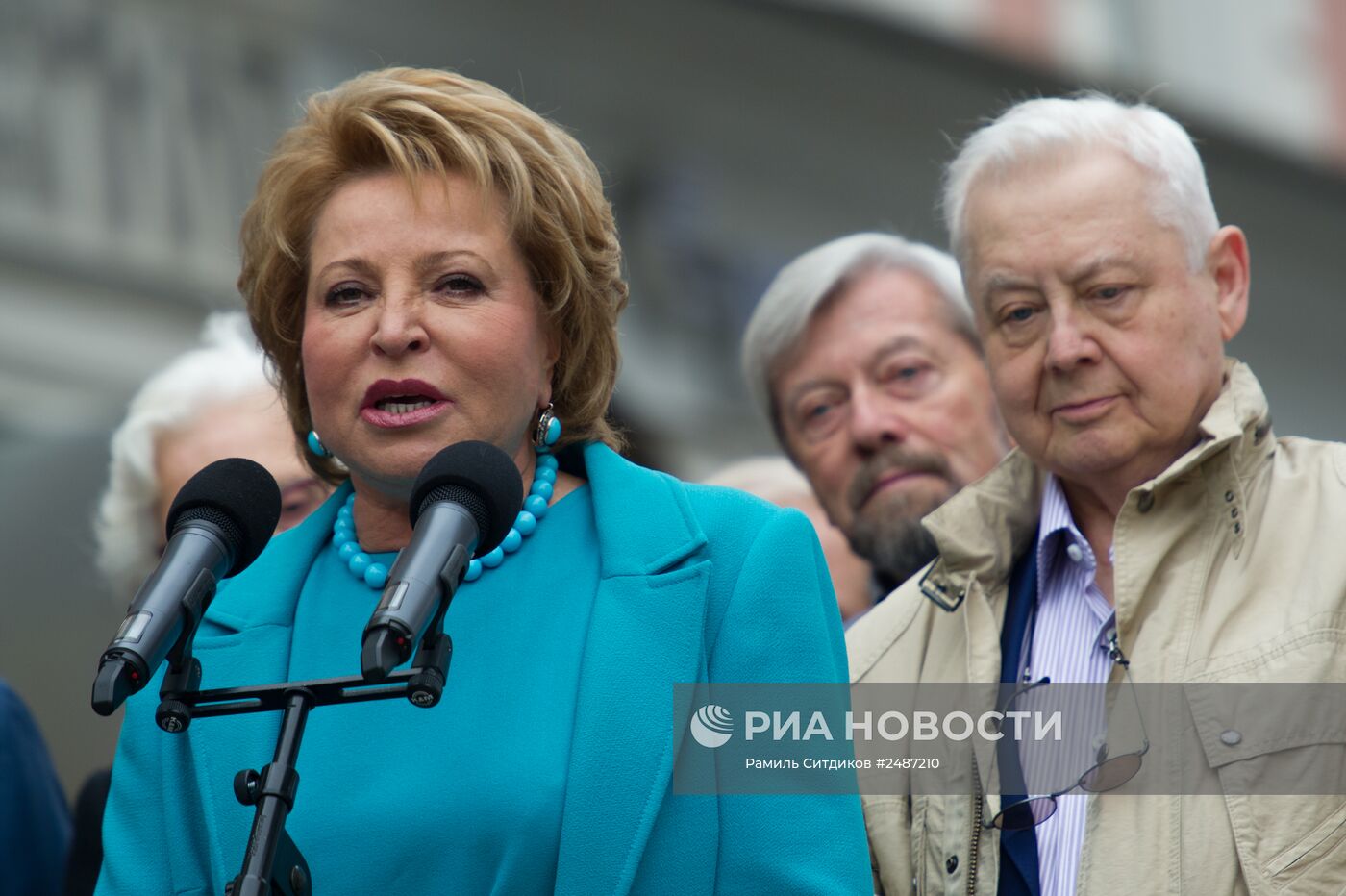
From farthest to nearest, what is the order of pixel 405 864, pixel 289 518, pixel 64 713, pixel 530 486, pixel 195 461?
pixel 64 713
pixel 195 461
pixel 289 518
pixel 530 486
pixel 405 864

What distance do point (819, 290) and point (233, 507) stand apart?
7.74ft

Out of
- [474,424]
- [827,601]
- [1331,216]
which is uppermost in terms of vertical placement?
[1331,216]

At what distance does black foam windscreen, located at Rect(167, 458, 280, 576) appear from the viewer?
2447 mm

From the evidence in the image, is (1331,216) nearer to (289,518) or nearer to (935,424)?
(935,424)

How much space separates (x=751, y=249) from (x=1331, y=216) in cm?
443

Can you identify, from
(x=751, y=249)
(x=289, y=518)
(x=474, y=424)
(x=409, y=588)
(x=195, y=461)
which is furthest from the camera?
(x=751, y=249)

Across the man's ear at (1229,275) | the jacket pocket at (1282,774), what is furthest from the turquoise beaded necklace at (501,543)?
the man's ear at (1229,275)

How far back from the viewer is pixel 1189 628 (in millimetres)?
3111

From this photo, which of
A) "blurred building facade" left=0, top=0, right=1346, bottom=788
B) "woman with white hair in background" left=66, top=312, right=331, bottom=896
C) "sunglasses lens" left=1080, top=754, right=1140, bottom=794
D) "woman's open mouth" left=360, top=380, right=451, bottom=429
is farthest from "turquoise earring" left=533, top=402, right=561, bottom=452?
"woman with white hair in background" left=66, top=312, right=331, bottom=896

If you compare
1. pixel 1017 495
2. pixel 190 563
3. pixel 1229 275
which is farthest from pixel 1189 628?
pixel 190 563

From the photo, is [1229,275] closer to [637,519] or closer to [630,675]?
Result: [637,519]

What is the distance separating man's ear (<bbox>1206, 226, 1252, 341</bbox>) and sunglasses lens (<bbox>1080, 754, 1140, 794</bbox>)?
903mm

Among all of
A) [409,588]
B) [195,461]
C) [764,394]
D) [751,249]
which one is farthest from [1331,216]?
[409,588]

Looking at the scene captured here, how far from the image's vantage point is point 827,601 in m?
2.89
